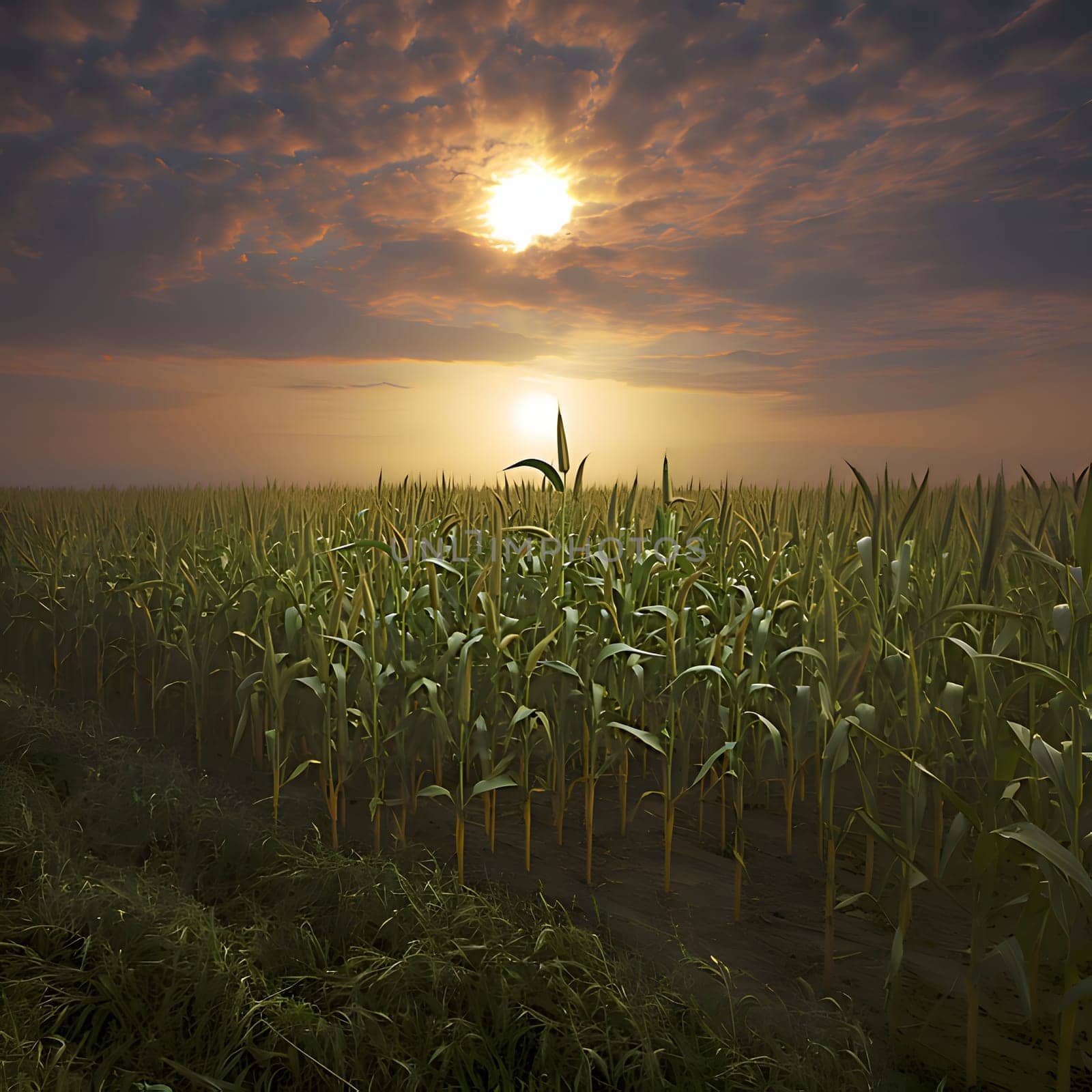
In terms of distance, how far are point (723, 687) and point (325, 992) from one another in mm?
1802

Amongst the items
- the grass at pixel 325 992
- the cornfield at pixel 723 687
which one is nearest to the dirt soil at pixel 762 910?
the cornfield at pixel 723 687

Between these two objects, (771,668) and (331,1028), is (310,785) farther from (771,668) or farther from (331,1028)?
(771,668)

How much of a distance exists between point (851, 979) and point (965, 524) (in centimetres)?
214

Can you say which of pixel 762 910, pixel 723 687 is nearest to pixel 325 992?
pixel 762 910

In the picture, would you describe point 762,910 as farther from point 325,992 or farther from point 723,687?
point 325,992

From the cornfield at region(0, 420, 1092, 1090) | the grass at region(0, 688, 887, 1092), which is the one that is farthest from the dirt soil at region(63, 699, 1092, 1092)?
the grass at region(0, 688, 887, 1092)

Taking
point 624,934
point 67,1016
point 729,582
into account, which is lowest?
point 67,1016

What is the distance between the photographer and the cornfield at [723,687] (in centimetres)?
221

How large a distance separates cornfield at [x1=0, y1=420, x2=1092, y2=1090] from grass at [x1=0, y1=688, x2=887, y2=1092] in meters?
0.34

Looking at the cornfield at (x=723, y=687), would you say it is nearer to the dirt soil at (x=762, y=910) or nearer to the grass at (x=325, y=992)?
the dirt soil at (x=762, y=910)

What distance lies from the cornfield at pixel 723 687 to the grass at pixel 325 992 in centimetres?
34

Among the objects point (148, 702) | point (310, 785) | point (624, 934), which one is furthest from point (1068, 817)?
point (148, 702)

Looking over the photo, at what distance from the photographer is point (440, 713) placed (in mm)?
2920

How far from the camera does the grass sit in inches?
83.1
